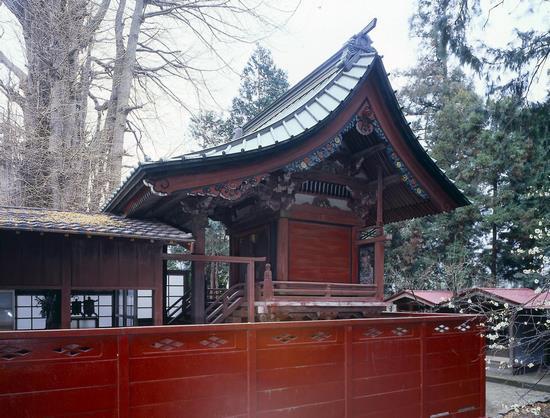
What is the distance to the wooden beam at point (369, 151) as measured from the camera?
7345 mm

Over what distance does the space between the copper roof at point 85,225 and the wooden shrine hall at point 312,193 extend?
Result: 1.27 ft

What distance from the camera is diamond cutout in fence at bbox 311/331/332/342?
484cm

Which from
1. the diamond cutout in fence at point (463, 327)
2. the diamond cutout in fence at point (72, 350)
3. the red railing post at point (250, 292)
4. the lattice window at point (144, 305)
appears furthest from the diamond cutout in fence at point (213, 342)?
the lattice window at point (144, 305)

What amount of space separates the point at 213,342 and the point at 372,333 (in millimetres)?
1996

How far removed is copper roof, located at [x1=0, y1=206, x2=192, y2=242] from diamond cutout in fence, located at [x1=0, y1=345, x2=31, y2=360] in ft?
6.73

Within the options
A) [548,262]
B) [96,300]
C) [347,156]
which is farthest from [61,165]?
[548,262]

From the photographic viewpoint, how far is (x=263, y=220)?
8.01 meters

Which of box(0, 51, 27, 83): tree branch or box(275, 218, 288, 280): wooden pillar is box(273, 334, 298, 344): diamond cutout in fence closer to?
box(275, 218, 288, 280): wooden pillar

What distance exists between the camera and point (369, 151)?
763 centimetres

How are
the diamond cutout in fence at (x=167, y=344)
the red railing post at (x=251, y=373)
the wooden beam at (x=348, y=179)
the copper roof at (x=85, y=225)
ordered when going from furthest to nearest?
1. the wooden beam at (x=348, y=179)
2. the copper roof at (x=85, y=225)
3. the red railing post at (x=251, y=373)
4. the diamond cutout in fence at (x=167, y=344)

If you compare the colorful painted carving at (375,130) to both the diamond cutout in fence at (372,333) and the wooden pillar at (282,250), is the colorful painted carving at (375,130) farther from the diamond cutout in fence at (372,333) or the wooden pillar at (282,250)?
the diamond cutout in fence at (372,333)

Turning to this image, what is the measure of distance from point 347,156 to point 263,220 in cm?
192

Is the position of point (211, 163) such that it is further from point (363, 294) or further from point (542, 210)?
point (542, 210)

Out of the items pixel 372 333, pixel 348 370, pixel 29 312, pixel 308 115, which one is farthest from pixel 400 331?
pixel 29 312
